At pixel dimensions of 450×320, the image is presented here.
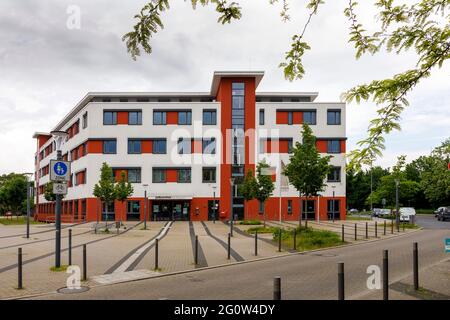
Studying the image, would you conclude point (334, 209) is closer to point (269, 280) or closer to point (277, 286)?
point (269, 280)

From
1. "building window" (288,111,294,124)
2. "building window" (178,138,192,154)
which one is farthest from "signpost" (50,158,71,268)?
"building window" (288,111,294,124)

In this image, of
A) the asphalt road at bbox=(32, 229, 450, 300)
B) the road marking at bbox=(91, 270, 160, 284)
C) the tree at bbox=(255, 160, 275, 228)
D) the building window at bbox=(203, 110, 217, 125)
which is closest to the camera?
the asphalt road at bbox=(32, 229, 450, 300)

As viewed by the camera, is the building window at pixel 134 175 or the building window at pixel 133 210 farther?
the building window at pixel 134 175

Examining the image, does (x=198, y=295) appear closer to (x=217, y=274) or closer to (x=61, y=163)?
(x=217, y=274)

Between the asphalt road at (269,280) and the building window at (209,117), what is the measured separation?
34.1 metres

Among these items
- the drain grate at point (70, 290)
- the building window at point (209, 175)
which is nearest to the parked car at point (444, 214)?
the building window at point (209, 175)

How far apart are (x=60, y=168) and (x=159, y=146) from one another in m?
35.5

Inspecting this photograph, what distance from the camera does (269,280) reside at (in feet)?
36.0

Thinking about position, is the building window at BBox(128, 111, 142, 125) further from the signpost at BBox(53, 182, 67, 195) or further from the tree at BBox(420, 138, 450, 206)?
the tree at BBox(420, 138, 450, 206)

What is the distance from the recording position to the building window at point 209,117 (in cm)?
4891

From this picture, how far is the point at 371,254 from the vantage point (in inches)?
639

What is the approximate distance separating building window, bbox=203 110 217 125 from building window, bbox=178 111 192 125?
1.76m

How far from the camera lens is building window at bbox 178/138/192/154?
48.4 meters

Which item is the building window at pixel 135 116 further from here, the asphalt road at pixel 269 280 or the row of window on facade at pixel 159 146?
the asphalt road at pixel 269 280
